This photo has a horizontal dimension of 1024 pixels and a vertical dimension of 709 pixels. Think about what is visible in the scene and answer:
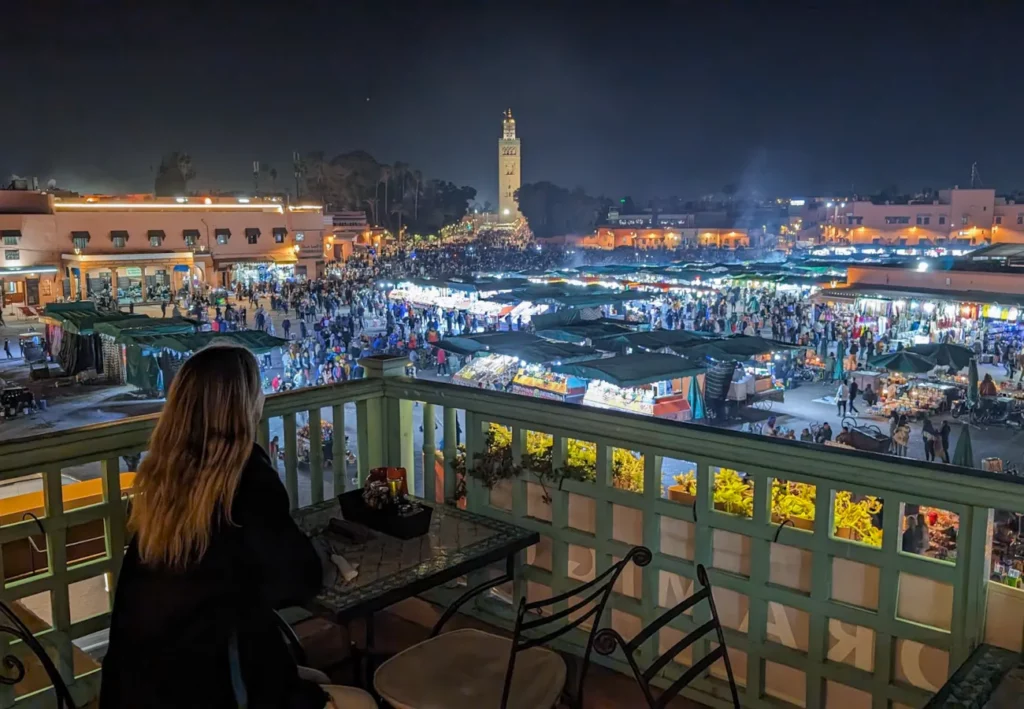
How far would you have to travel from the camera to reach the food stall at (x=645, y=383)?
43.8 feet

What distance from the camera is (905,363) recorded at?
16266 millimetres

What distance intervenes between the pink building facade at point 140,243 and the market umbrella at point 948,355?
131 ft

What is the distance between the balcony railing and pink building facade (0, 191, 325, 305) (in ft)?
145

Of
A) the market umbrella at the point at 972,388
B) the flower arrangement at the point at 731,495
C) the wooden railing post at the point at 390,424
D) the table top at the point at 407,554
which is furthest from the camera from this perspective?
the market umbrella at the point at 972,388

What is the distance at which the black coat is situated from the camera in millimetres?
1617

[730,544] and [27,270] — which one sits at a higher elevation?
[730,544]

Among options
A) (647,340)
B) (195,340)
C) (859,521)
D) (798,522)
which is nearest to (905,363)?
(647,340)

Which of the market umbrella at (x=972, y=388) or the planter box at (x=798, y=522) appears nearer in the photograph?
the planter box at (x=798, y=522)

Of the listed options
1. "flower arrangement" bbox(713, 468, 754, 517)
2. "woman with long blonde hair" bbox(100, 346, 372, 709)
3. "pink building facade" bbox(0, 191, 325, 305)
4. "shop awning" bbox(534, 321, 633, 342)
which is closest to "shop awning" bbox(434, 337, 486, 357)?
"shop awning" bbox(534, 321, 633, 342)

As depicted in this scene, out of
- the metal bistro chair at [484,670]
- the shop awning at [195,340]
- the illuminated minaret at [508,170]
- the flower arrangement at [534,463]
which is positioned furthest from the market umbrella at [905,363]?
the illuminated minaret at [508,170]

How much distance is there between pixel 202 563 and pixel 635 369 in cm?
1214

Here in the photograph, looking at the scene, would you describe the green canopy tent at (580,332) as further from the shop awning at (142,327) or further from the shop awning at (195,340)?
the shop awning at (142,327)

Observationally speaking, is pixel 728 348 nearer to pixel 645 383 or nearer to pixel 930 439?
pixel 645 383

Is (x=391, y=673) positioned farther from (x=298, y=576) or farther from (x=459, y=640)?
(x=298, y=576)
